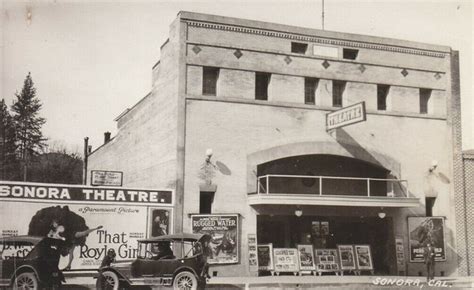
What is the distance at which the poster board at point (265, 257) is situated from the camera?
2314 centimetres

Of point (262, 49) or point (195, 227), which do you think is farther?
point (262, 49)

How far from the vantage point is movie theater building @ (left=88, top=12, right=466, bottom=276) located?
23141mm

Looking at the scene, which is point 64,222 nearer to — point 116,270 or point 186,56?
point 116,270

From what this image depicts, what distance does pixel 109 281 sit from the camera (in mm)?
16828

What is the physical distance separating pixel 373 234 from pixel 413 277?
111 inches

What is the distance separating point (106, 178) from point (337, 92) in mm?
11765

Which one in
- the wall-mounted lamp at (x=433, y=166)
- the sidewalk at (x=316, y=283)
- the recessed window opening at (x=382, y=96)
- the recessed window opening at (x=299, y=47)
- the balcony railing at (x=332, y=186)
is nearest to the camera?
the sidewalk at (x=316, y=283)

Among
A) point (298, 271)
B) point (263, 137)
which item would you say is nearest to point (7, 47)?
point (263, 137)

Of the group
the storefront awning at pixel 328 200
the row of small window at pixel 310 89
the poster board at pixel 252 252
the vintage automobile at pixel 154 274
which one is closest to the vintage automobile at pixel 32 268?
the vintage automobile at pixel 154 274

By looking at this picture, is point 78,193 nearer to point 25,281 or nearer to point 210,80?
point 25,281

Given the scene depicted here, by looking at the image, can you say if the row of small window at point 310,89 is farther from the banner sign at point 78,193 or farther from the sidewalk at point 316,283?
the sidewalk at point 316,283

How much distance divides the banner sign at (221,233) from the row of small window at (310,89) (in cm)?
545

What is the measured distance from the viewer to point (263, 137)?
79.3ft

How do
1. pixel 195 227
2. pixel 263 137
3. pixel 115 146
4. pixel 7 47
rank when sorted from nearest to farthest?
pixel 7 47 < pixel 195 227 < pixel 263 137 < pixel 115 146
